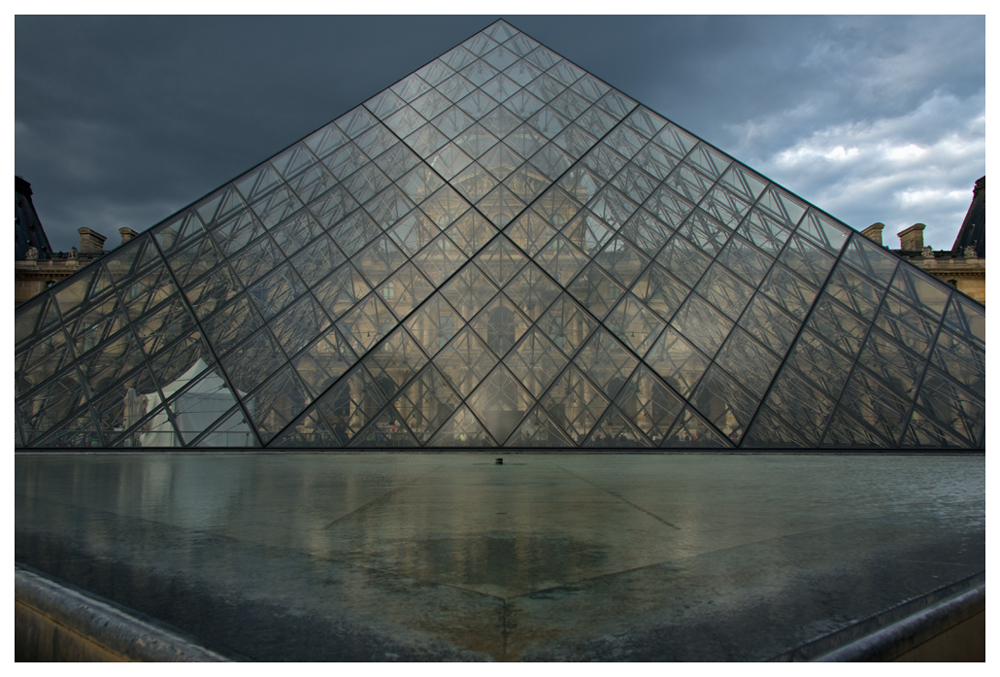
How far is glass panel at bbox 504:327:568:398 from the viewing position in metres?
9.83

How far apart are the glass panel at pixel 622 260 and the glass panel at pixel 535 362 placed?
7.71ft

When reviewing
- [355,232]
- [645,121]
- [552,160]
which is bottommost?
[355,232]

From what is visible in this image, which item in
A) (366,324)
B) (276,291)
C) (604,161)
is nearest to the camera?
(366,324)

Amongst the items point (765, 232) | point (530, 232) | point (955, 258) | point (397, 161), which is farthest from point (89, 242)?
point (955, 258)

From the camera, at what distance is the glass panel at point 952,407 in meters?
9.15

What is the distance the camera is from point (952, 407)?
30.8 ft

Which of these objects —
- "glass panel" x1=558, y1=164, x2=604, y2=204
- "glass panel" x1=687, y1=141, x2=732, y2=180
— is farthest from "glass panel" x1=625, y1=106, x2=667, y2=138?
"glass panel" x1=558, y1=164, x2=604, y2=204

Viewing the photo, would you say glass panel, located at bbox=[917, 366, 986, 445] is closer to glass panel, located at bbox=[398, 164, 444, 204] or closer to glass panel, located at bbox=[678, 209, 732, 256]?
glass panel, located at bbox=[678, 209, 732, 256]

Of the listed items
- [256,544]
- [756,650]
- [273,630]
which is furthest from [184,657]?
[756,650]

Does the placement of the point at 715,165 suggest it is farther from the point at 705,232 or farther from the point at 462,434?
the point at 462,434

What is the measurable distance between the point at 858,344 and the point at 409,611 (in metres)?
11.1

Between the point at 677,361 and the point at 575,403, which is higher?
the point at 677,361

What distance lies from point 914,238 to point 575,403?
1419 inches

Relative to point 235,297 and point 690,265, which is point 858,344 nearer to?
point 690,265
